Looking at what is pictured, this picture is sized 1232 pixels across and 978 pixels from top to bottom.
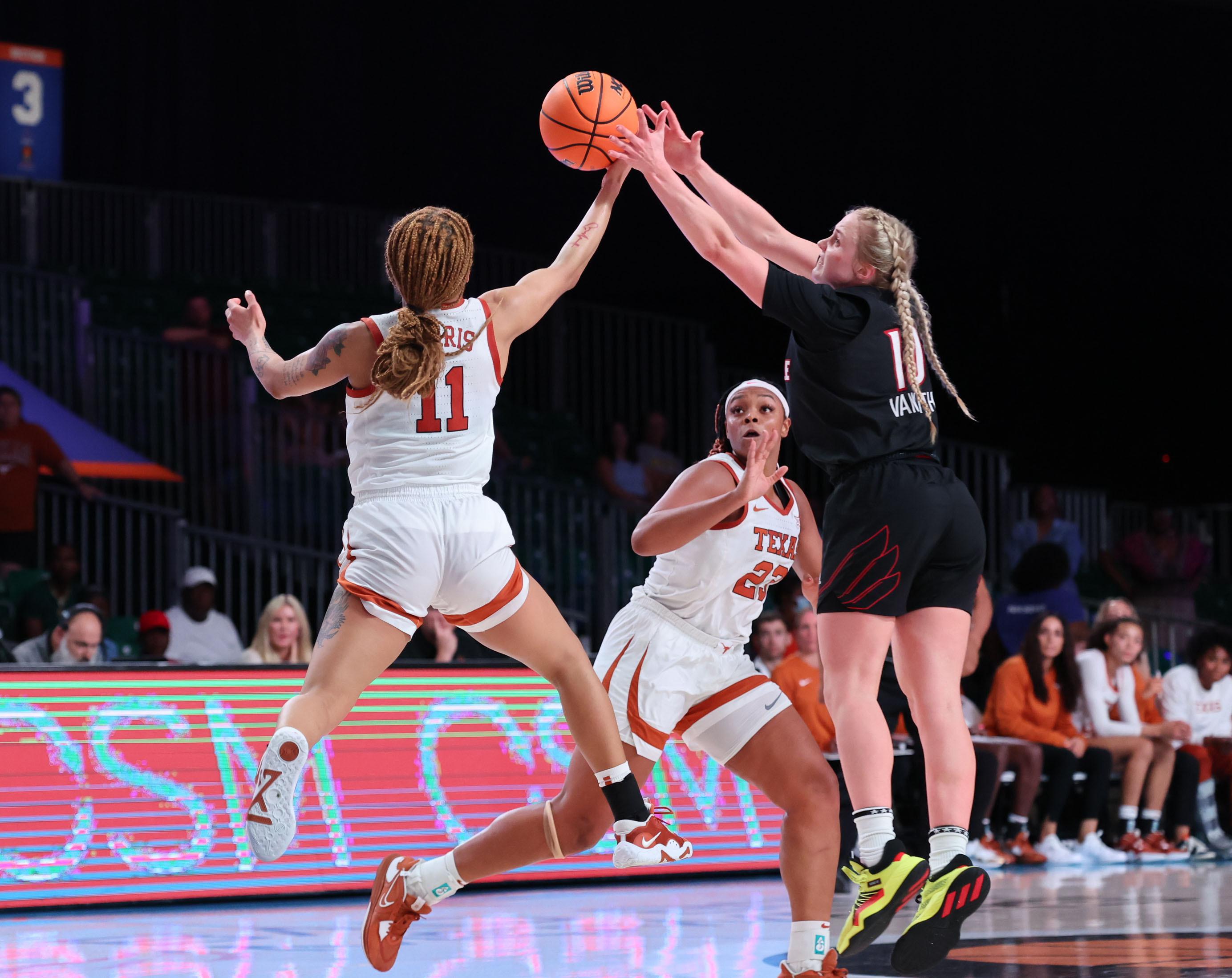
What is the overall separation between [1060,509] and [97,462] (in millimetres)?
8574

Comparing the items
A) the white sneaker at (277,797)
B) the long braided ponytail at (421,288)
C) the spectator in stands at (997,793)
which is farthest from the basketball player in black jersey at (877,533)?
the spectator in stands at (997,793)

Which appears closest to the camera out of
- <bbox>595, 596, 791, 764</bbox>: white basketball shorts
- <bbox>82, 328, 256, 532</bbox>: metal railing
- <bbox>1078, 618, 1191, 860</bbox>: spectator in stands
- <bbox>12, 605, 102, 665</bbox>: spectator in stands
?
<bbox>595, 596, 791, 764</bbox>: white basketball shorts

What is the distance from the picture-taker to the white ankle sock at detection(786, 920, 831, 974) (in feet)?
14.9

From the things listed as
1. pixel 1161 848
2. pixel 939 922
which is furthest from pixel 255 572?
pixel 939 922

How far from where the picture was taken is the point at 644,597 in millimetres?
5070

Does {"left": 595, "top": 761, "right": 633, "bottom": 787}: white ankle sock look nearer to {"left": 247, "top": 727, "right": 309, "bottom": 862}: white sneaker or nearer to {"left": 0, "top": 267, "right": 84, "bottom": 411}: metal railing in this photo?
{"left": 247, "top": 727, "right": 309, "bottom": 862}: white sneaker

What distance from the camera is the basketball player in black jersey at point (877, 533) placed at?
14.3 ft

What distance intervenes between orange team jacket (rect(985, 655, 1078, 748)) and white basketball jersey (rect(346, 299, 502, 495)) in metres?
5.99

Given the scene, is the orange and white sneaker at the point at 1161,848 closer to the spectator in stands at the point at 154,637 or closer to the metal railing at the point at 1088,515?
the metal railing at the point at 1088,515

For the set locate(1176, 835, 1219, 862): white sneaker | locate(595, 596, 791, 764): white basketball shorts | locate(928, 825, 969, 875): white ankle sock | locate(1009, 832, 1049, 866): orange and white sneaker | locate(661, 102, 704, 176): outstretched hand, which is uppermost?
locate(661, 102, 704, 176): outstretched hand

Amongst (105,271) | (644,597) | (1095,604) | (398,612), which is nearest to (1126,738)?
(1095,604)

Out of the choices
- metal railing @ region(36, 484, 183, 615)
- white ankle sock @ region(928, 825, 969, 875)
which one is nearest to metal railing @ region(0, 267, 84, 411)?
metal railing @ region(36, 484, 183, 615)

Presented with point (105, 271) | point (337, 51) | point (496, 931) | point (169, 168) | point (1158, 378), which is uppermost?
point (337, 51)

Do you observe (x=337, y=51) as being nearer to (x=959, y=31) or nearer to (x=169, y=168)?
(x=169, y=168)
